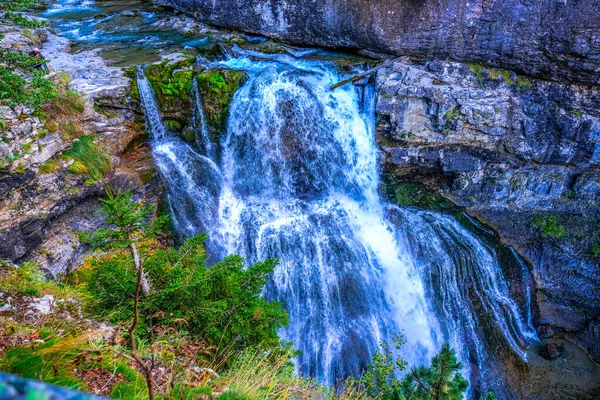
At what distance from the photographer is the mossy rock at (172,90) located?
11422 mm

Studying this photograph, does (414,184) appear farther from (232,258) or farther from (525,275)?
(232,258)

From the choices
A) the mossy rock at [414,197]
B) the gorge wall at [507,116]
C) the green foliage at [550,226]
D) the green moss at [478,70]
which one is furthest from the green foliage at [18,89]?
the green foliage at [550,226]

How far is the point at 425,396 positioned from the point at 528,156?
10.5 metres

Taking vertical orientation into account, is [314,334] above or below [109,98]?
below

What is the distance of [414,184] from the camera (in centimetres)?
1311

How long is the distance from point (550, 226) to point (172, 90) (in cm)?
1339

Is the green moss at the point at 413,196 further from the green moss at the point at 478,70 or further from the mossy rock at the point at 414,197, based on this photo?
the green moss at the point at 478,70

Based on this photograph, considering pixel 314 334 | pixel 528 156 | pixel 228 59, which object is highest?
pixel 228 59

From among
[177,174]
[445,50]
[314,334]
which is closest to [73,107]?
[177,174]

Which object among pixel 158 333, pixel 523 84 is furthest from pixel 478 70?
pixel 158 333

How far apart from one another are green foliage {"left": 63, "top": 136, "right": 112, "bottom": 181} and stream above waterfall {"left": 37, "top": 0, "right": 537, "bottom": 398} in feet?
5.03

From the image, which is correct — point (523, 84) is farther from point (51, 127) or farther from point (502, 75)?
point (51, 127)

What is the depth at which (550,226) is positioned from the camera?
13.0m

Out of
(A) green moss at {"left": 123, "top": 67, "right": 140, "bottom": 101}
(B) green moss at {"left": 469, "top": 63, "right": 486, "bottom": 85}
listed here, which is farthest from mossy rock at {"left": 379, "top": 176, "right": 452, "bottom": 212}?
(A) green moss at {"left": 123, "top": 67, "right": 140, "bottom": 101}
